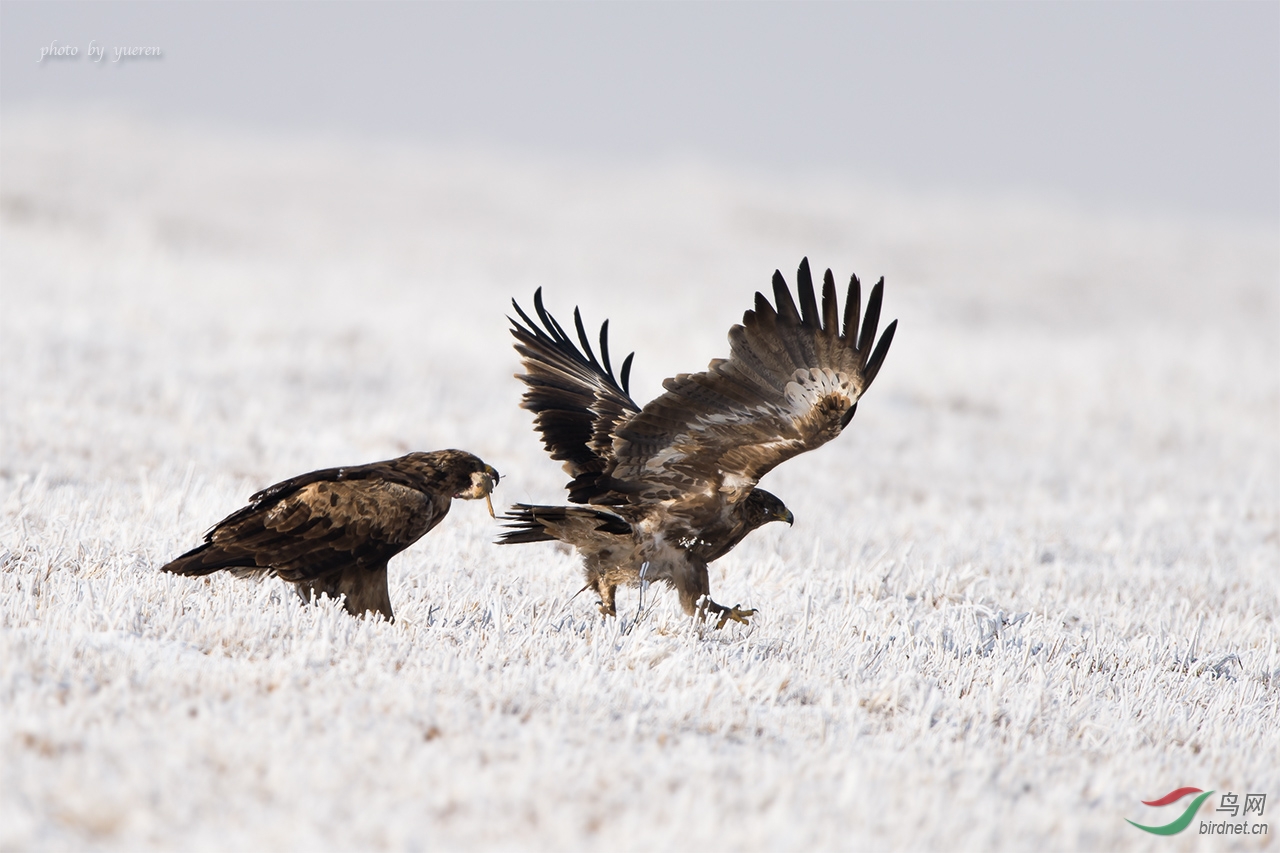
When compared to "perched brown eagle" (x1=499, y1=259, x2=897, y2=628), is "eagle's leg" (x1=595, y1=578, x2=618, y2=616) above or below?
below

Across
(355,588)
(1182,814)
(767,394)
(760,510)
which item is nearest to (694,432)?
(767,394)

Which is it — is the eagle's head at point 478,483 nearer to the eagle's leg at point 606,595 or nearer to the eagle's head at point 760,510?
the eagle's leg at point 606,595

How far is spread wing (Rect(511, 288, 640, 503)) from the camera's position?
592 centimetres

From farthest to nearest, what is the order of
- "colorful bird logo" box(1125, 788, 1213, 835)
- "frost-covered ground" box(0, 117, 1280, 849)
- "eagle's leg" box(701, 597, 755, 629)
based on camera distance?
"eagle's leg" box(701, 597, 755, 629), "colorful bird logo" box(1125, 788, 1213, 835), "frost-covered ground" box(0, 117, 1280, 849)

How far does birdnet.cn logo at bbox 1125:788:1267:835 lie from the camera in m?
3.63

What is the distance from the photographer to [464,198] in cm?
3812

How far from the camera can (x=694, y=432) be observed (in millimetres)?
5250

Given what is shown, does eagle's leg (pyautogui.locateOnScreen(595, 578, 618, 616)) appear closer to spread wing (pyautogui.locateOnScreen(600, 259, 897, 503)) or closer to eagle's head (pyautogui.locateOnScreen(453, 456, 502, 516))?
spread wing (pyautogui.locateOnScreen(600, 259, 897, 503))

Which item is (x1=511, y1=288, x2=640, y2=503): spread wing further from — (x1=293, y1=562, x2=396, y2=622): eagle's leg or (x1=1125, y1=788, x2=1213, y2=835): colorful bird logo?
(x1=1125, y1=788, x2=1213, y2=835): colorful bird logo

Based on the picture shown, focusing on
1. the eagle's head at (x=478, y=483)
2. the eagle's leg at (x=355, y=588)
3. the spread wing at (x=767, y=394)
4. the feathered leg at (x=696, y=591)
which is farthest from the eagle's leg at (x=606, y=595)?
the eagle's leg at (x=355, y=588)

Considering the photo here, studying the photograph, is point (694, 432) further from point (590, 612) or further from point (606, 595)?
point (590, 612)

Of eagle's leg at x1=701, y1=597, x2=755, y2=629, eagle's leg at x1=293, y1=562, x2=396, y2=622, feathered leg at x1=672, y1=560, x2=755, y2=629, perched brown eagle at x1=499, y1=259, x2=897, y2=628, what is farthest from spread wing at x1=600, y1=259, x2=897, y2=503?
eagle's leg at x1=293, y1=562, x2=396, y2=622

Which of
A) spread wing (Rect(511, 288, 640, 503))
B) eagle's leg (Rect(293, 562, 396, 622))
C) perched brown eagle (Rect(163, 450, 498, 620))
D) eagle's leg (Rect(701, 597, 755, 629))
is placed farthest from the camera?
spread wing (Rect(511, 288, 640, 503))

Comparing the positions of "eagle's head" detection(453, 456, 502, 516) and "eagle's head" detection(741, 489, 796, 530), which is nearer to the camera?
"eagle's head" detection(453, 456, 502, 516)
